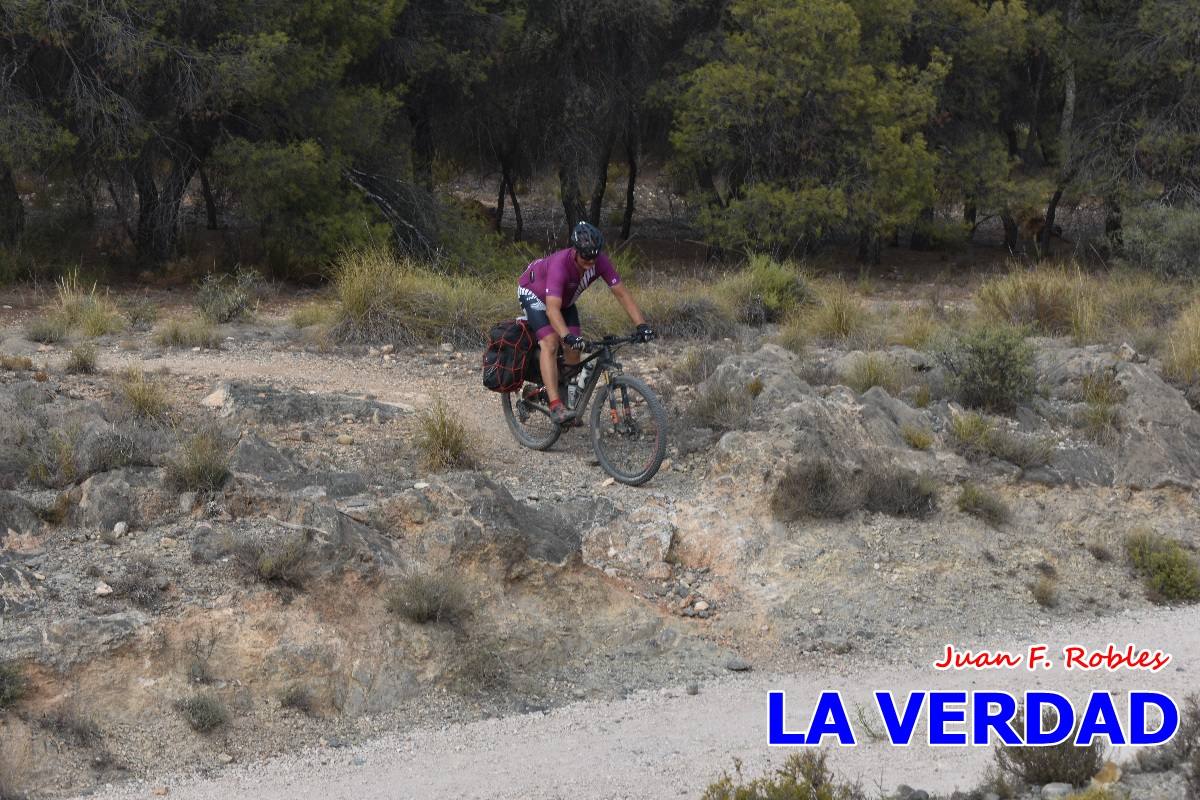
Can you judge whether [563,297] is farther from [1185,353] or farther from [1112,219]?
[1112,219]

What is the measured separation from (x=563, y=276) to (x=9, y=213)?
11.6 metres

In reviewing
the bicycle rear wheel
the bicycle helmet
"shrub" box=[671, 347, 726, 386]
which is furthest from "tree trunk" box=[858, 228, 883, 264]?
the bicycle helmet

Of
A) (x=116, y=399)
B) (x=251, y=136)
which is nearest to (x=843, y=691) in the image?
(x=116, y=399)

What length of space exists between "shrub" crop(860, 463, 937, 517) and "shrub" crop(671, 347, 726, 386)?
2339 mm

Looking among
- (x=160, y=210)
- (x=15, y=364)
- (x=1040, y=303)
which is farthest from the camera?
(x=160, y=210)

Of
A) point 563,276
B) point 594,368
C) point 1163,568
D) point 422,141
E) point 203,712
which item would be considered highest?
point 422,141

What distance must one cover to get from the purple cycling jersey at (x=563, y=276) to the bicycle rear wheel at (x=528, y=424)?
866mm

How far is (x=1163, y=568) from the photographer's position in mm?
8695

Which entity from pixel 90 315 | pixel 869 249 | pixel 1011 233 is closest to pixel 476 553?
pixel 90 315

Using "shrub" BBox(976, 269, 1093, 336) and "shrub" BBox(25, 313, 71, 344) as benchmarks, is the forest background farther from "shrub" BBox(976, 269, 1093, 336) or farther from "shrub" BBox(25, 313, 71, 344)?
"shrub" BBox(25, 313, 71, 344)

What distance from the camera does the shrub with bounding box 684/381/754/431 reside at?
9867mm

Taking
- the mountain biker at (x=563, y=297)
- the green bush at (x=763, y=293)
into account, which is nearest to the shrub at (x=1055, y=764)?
the mountain biker at (x=563, y=297)

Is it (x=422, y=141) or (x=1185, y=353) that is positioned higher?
(x=422, y=141)

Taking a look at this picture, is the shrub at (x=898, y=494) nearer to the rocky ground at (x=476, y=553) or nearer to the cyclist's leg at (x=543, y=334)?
the rocky ground at (x=476, y=553)
